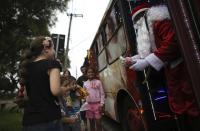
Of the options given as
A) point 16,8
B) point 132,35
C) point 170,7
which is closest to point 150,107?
point 132,35

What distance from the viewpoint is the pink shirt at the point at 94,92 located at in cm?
809

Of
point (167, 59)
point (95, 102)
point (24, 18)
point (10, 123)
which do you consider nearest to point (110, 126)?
point (95, 102)

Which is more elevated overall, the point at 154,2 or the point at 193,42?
the point at 154,2

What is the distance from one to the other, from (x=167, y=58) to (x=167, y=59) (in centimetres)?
2

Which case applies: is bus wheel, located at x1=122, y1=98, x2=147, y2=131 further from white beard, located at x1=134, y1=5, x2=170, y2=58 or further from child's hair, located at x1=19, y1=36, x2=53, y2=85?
child's hair, located at x1=19, y1=36, x2=53, y2=85

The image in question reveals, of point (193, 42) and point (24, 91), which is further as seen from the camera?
point (24, 91)

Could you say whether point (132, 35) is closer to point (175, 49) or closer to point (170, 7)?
point (175, 49)

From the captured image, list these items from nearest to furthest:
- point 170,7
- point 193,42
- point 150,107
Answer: point 193,42
point 170,7
point 150,107

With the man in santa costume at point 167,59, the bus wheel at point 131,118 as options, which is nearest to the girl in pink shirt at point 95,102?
the bus wheel at point 131,118

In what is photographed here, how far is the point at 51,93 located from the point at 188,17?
1.55 metres

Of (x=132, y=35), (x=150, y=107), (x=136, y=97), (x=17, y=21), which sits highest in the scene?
(x=17, y=21)

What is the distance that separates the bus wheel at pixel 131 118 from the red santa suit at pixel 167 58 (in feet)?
6.92

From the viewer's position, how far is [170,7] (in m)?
2.66

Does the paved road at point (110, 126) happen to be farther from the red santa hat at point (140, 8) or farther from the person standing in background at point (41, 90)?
the person standing in background at point (41, 90)
